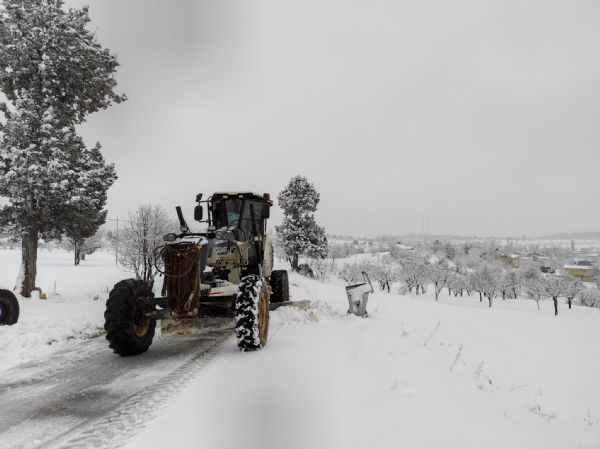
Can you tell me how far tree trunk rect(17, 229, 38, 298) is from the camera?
13578 millimetres

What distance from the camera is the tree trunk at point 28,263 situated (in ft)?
44.5

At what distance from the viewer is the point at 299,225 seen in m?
42.6

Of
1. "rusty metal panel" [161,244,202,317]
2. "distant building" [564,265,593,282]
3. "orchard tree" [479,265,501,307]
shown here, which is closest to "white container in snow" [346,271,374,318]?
"rusty metal panel" [161,244,202,317]

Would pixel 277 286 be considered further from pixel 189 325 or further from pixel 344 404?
pixel 344 404

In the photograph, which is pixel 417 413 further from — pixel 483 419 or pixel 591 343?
pixel 591 343

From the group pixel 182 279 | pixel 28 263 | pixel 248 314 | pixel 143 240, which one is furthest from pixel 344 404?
pixel 143 240

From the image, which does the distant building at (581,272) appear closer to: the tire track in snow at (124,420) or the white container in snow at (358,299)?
the white container in snow at (358,299)

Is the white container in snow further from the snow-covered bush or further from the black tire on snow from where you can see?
the snow-covered bush

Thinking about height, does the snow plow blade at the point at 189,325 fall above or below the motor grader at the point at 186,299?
below

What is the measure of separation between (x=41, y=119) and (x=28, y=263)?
17.3ft

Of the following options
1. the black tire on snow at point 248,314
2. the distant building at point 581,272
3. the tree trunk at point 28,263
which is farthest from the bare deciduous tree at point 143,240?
the distant building at point 581,272

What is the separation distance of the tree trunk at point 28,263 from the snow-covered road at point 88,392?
8508mm

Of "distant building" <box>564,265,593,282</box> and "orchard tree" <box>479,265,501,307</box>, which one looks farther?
"distant building" <box>564,265,593,282</box>

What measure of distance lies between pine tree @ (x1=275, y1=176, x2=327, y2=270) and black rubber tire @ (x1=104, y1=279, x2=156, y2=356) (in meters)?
35.1
